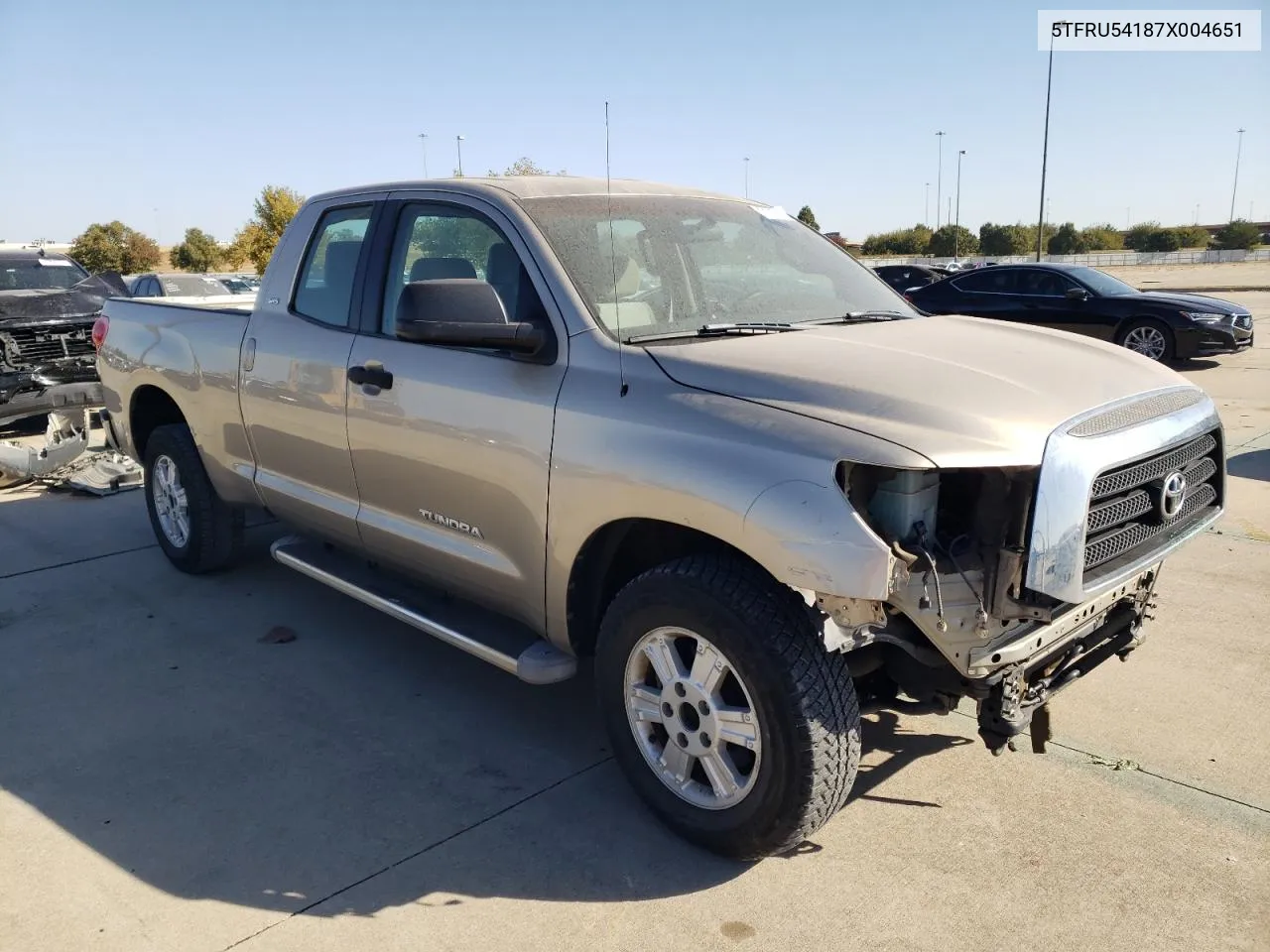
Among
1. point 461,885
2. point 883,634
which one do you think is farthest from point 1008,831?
point 461,885

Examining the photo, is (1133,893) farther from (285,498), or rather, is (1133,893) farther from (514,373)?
(285,498)

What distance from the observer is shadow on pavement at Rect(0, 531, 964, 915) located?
3.05 m

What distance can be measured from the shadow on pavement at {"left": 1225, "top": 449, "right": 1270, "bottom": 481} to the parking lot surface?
300cm

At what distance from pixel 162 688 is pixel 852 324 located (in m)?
3.23

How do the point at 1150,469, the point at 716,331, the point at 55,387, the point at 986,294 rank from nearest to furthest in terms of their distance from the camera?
the point at 1150,469
the point at 716,331
the point at 55,387
the point at 986,294

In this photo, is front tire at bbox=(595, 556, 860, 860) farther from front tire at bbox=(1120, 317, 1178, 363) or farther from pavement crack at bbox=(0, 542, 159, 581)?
front tire at bbox=(1120, 317, 1178, 363)

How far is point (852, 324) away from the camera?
3.79 meters

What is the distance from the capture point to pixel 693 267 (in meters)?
3.85

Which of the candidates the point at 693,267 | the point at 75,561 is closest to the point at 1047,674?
the point at 693,267

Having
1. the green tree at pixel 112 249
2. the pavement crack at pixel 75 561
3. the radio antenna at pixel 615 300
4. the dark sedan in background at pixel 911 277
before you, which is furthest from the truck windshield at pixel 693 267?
the green tree at pixel 112 249

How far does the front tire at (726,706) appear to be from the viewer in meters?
2.76

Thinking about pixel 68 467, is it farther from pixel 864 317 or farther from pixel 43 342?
pixel 864 317

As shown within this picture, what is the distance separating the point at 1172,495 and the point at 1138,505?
0.18 m

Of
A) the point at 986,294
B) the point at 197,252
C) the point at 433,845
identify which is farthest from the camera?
the point at 197,252
